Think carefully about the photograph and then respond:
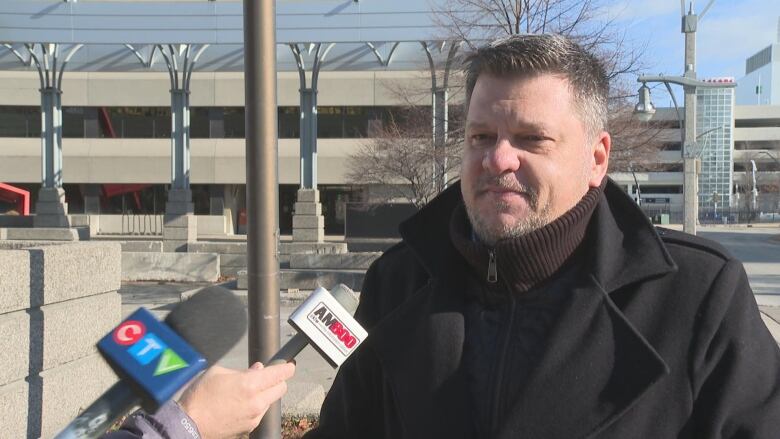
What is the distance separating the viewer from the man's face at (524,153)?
195 centimetres

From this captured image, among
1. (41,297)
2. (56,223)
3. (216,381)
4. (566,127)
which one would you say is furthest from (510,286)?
(56,223)

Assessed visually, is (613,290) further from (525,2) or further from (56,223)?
(56,223)

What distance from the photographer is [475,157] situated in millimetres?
2033

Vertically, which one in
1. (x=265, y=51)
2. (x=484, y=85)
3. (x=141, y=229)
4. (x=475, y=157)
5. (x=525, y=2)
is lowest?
(x=141, y=229)

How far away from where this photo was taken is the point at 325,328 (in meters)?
1.67

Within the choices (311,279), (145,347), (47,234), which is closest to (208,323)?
(145,347)

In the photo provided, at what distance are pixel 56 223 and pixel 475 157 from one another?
69.1 feet

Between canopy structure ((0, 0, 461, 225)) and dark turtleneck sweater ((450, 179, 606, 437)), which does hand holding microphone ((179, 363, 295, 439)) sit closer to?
dark turtleneck sweater ((450, 179, 606, 437))

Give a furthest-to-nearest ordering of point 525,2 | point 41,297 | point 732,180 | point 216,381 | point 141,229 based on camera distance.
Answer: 1. point 732,180
2. point 141,229
3. point 525,2
4. point 41,297
5. point 216,381

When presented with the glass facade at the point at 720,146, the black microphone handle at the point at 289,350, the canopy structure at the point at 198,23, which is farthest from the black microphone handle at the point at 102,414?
the glass facade at the point at 720,146

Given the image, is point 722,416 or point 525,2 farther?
point 525,2

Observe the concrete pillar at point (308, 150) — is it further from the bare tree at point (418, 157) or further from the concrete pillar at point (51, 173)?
the concrete pillar at point (51, 173)

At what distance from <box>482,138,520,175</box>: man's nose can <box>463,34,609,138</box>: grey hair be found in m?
0.19

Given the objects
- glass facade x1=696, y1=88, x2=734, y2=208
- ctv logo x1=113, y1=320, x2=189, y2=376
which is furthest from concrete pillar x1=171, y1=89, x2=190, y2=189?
glass facade x1=696, y1=88, x2=734, y2=208
